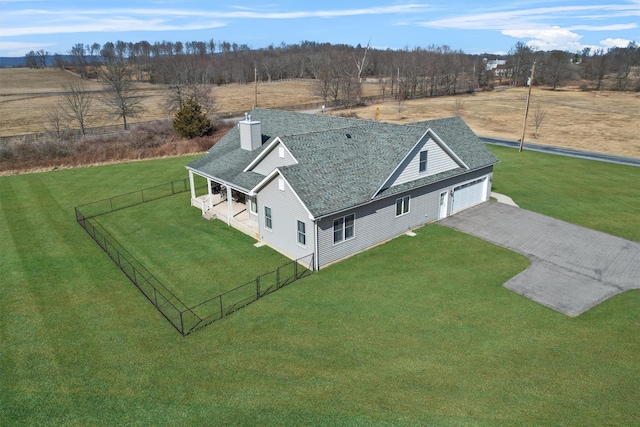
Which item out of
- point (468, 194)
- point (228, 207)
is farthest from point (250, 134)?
point (468, 194)

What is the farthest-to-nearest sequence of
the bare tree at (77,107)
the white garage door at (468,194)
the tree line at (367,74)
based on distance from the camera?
the tree line at (367,74), the bare tree at (77,107), the white garage door at (468,194)

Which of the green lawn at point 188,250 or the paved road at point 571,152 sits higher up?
the paved road at point 571,152

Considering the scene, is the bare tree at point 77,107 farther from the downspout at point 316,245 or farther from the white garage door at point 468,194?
the white garage door at point 468,194

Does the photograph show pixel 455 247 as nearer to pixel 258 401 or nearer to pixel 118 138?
pixel 258 401

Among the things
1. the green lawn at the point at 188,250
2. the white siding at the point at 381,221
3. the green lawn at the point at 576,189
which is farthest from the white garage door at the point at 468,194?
the green lawn at the point at 188,250

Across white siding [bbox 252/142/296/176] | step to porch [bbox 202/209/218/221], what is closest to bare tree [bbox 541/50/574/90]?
white siding [bbox 252/142/296/176]

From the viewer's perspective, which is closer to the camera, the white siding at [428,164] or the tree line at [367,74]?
the white siding at [428,164]
